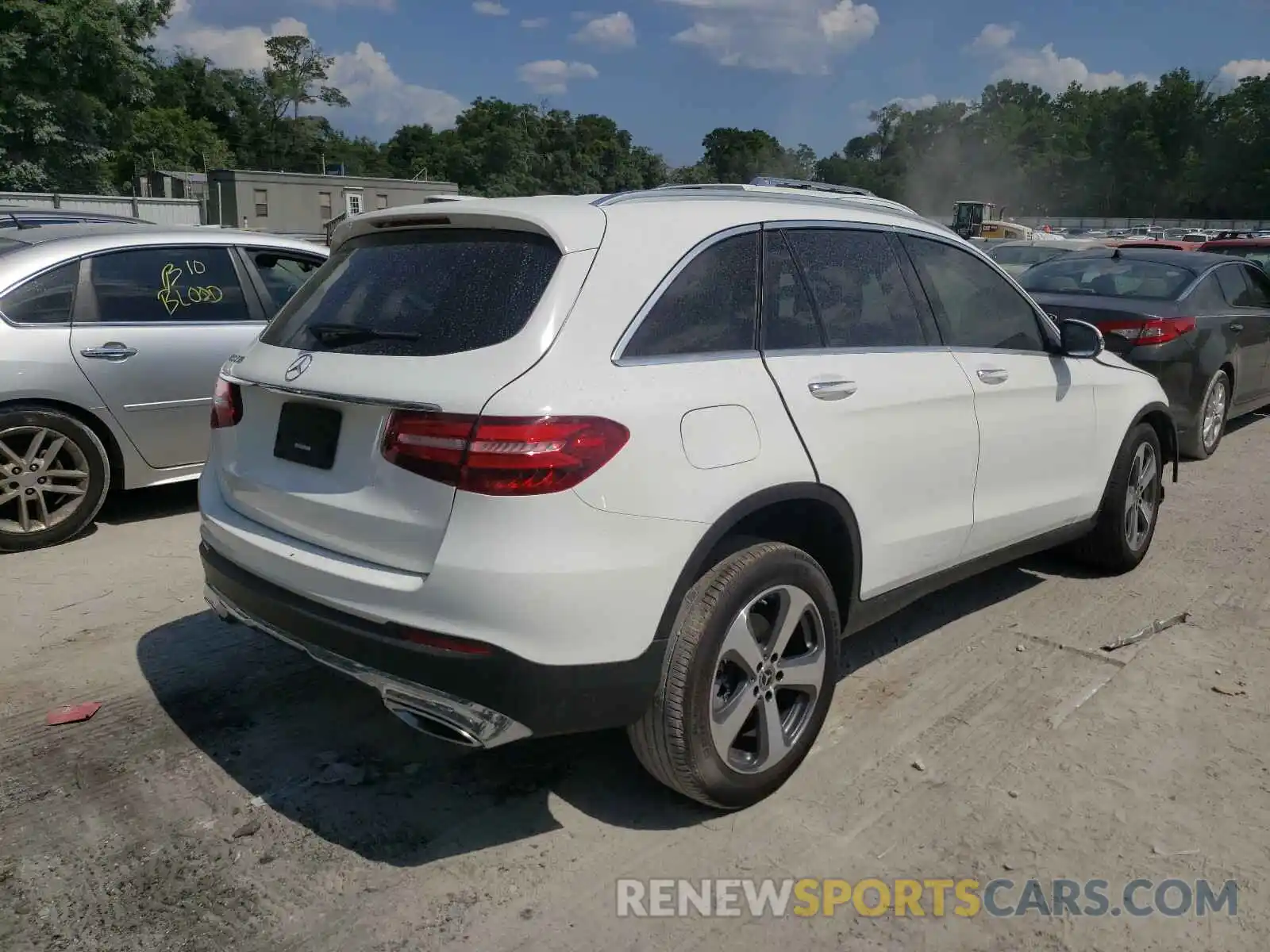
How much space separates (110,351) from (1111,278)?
7.42m

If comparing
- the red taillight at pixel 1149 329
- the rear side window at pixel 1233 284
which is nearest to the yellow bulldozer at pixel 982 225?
the rear side window at pixel 1233 284

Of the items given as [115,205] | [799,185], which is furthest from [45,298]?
[115,205]

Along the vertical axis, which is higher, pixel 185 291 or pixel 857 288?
pixel 857 288

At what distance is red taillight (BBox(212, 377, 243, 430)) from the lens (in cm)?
333

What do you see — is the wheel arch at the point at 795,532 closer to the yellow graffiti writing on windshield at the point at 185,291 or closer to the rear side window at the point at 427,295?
the rear side window at the point at 427,295

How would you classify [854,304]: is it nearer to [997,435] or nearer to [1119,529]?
[997,435]

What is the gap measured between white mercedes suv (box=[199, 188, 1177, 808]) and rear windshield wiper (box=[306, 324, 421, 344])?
0.01 metres

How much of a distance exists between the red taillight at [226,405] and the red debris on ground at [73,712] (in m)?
1.14

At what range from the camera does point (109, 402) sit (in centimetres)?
555

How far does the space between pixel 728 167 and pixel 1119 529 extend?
101803 mm

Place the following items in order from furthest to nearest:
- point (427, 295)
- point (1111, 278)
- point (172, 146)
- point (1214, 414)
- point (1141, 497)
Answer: point (172, 146) → point (1111, 278) → point (1214, 414) → point (1141, 497) → point (427, 295)

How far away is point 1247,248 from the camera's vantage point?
56.2ft

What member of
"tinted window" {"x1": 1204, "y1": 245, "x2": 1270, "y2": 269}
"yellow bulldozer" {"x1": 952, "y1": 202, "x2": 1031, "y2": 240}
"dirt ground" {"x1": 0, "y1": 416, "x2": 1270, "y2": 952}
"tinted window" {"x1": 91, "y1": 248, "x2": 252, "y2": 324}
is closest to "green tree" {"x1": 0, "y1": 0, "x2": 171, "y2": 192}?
"yellow bulldozer" {"x1": 952, "y1": 202, "x2": 1031, "y2": 240}

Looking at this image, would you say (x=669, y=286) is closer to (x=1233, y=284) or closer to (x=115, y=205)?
(x=1233, y=284)
